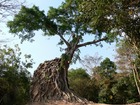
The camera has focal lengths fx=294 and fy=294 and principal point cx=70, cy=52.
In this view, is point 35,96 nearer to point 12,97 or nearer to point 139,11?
point 12,97

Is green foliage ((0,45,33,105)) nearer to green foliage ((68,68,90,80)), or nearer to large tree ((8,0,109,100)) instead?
large tree ((8,0,109,100))

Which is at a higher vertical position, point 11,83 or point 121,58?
point 121,58

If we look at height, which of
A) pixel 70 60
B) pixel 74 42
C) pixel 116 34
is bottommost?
pixel 116 34

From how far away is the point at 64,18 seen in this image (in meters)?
17.0

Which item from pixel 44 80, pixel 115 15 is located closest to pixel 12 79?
pixel 44 80

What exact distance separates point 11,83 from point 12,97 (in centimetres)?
71

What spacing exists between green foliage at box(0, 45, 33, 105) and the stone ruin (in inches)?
32.4

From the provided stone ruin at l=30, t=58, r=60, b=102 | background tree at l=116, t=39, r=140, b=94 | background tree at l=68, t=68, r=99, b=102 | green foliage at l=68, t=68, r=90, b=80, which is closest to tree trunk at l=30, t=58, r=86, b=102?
stone ruin at l=30, t=58, r=60, b=102

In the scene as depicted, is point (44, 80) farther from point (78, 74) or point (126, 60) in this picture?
point (78, 74)

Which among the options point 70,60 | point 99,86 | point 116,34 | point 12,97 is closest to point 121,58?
point 70,60

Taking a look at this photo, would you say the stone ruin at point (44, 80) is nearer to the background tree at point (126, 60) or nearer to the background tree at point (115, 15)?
the background tree at point (126, 60)

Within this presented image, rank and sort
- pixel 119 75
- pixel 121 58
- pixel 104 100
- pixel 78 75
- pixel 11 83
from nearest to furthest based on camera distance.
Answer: pixel 11 83, pixel 121 58, pixel 119 75, pixel 104 100, pixel 78 75

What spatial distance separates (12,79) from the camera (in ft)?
44.6

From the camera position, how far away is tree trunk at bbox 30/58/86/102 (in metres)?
15.3
